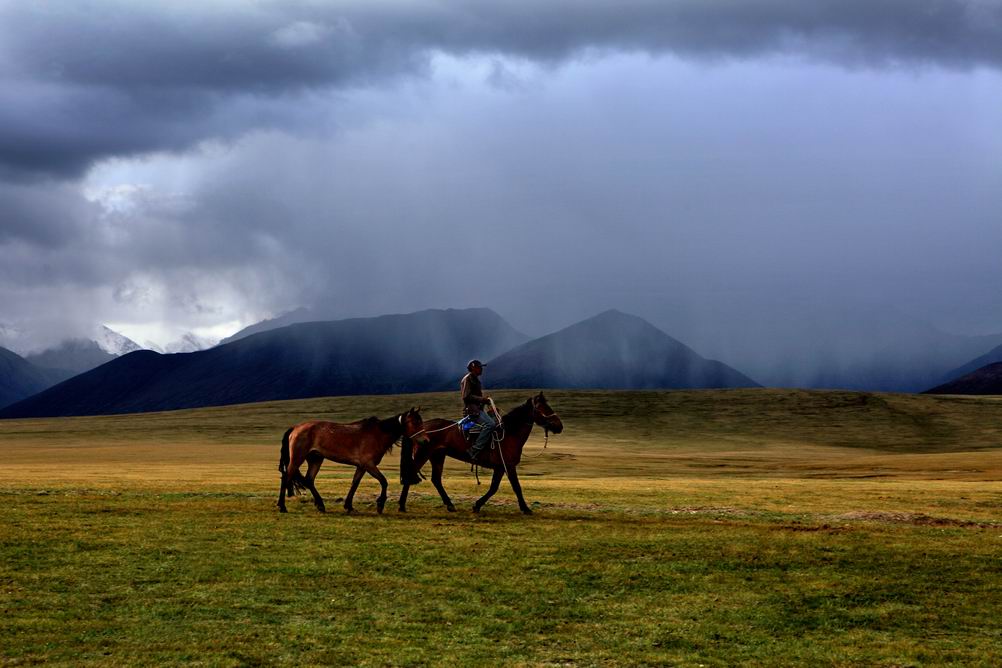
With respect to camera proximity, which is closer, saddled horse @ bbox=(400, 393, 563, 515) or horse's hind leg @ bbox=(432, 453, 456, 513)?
horse's hind leg @ bbox=(432, 453, 456, 513)

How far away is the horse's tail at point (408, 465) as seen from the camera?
2673cm

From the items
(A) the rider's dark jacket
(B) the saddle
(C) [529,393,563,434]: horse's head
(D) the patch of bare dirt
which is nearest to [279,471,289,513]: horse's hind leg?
(B) the saddle

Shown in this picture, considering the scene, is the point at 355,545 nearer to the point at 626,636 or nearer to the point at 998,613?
the point at 626,636

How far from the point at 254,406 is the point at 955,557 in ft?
527

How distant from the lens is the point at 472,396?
26484 mm

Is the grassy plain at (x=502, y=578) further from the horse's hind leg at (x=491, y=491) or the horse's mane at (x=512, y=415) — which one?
the horse's mane at (x=512, y=415)

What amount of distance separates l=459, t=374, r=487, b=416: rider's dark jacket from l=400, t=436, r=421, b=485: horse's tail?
2.10 m

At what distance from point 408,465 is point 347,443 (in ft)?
6.21

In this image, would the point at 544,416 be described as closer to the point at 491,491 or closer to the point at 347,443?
the point at 491,491

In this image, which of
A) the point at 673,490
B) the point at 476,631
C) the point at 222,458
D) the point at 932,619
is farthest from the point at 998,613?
the point at 222,458

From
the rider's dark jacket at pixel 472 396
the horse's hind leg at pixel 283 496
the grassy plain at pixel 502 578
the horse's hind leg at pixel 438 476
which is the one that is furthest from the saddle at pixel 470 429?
the horse's hind leg at pixel 283 496

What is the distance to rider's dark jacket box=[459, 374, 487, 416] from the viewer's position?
86.3 ft

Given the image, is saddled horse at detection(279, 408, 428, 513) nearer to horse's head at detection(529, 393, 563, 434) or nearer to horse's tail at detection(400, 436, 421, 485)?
horse's tail at detection(400, 436, 421, 485)

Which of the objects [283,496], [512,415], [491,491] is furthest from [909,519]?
[283,496]
